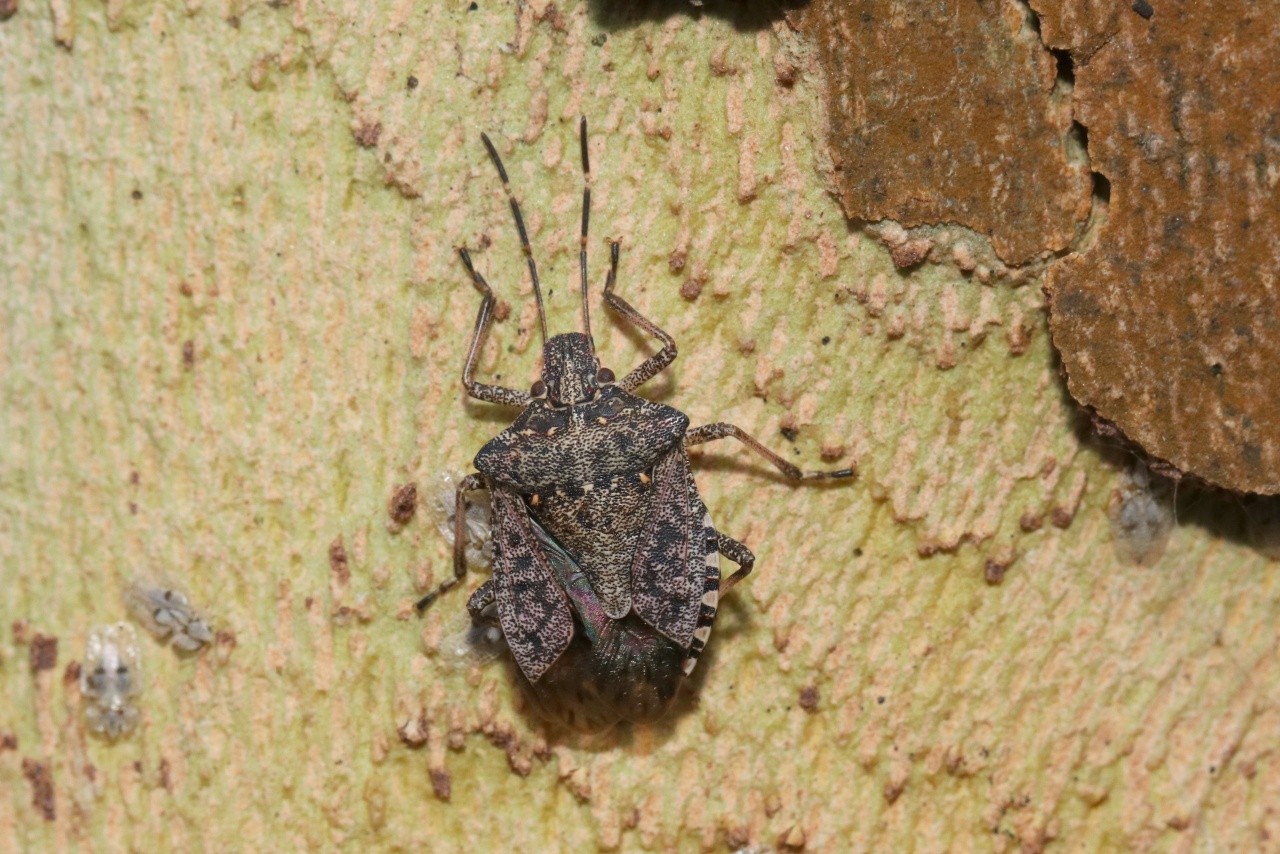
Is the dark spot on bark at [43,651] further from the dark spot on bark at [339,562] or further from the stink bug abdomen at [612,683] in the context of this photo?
the stink bug abdomen at [612,683]

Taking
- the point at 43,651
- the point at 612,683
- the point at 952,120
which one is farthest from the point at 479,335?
the point at 43,651

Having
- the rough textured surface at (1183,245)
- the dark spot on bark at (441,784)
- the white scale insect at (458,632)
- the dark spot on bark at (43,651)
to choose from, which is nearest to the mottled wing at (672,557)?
the white scale insect at (458,632)

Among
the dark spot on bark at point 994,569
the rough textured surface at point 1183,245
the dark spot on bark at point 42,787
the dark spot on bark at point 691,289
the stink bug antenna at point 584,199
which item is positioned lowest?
the dark spot on bark at point 42,787

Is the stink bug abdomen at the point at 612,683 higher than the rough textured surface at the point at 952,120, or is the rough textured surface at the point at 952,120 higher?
the rough textured surface at the point at 952,120

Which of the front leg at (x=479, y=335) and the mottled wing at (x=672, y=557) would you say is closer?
Answer: the front leg at (x=479, y=335)

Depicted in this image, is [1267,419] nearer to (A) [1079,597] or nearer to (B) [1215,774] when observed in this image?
(A) [1079,597]

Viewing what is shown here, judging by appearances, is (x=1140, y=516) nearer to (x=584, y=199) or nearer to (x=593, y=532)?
(x=593, y=532)
